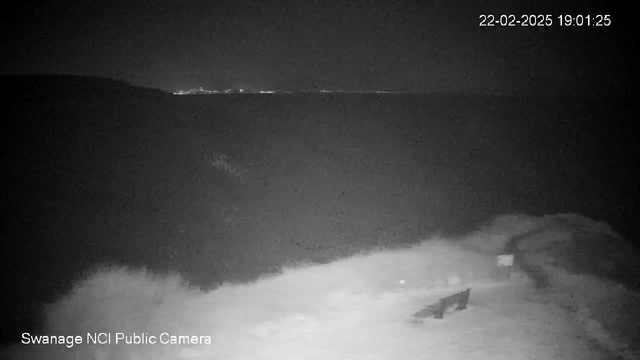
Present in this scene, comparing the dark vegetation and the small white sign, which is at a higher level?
the dark vegetation

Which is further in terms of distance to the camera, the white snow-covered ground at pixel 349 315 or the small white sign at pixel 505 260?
the small white sign at pixel 505 260

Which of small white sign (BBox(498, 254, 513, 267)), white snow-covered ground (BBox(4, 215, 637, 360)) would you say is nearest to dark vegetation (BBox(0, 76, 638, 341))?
white snow-covered ground (BBox(4, 215, 637, 360))

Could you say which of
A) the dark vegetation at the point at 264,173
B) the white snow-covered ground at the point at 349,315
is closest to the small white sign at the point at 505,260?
the white snow-covered ground at the point at 349,315

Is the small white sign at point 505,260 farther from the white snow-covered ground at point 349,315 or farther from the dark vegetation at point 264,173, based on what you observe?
the dark vegetation at point 264,173

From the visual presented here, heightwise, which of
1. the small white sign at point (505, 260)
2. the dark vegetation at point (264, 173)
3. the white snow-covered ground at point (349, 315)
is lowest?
the white snow-covered ground at point (349, 315)

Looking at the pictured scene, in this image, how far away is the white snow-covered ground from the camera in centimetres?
156

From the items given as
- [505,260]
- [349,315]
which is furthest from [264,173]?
[505,260]

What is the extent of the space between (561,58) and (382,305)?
1.31m

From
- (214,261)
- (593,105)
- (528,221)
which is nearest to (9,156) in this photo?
(214,261)

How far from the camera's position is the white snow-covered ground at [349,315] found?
5.12 feet

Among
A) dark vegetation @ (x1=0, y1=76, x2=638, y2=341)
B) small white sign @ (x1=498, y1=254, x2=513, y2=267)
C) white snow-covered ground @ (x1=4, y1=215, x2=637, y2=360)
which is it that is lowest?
white snow-covered ground @ (x1=4, y1=215, x2=637, y2=360)

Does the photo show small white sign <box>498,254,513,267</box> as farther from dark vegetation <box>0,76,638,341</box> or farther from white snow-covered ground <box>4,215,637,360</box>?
dark vegetation <box>0,76,638,341</box>

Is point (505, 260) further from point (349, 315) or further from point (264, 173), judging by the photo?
point (264, 173)

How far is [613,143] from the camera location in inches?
70.5
